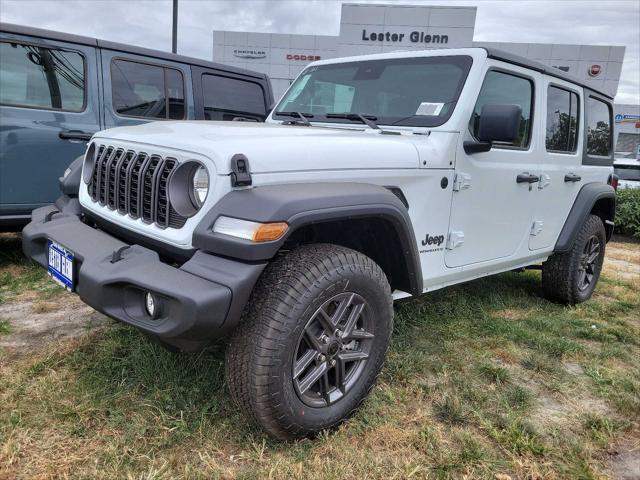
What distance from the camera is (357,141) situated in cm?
242

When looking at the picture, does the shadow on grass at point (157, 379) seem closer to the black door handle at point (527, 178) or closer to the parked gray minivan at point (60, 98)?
the black door handle at point (527, 178)

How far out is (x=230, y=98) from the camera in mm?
5660

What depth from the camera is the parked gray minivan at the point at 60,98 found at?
4.25 meters

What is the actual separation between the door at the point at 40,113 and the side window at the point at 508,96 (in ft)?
11.0

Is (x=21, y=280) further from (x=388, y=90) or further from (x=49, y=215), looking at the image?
(x=388, y=90)

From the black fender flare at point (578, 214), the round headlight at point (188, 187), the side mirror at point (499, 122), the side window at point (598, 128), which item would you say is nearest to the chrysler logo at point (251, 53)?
the side window at point (598, 128)

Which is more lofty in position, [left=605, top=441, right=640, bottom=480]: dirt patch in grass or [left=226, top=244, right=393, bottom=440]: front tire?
[left=226, top=244, right=393, bottom=440]: front tire

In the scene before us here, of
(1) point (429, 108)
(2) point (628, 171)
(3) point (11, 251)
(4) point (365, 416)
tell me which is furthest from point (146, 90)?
(2) point (628, 171)

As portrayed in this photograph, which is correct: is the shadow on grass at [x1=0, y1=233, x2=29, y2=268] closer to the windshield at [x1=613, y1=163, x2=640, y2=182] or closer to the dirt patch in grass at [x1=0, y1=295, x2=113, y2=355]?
the dirt patch in grass at [x1=0, y1=295, x2=113, y2=355]

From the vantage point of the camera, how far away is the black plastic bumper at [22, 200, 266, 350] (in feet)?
5.85

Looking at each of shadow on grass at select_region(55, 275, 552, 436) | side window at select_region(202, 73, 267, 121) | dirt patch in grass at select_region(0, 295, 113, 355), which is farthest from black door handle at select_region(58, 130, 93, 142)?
shadow on grass at select_region(55, 275, 552, 436)

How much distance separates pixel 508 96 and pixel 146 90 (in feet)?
11.3

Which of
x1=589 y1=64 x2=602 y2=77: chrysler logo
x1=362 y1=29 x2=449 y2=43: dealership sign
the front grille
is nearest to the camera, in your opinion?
the front grille

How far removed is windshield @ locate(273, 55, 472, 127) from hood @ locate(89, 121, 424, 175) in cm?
36
